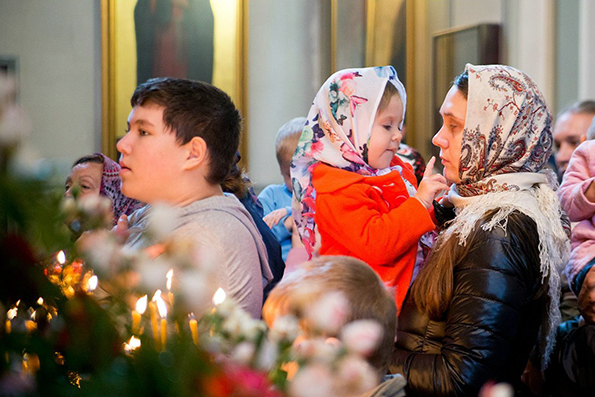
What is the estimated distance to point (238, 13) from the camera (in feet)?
19.9

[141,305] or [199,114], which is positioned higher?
[199,114]

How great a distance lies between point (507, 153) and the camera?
98.3 inches

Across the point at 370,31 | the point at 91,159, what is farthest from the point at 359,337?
the point at 370,31

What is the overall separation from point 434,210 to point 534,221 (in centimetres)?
45

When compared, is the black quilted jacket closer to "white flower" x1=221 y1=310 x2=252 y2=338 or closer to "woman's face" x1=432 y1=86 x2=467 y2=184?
"woman's face" x1=432 y1=86 x2=467 y2=184

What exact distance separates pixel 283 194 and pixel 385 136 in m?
2.13

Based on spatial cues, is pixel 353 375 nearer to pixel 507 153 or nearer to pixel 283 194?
pixel 507 153

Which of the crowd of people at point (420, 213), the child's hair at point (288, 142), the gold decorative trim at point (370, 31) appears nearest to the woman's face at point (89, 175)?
the child's hair at point (288, 142)

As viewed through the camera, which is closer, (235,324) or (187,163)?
(235,324)

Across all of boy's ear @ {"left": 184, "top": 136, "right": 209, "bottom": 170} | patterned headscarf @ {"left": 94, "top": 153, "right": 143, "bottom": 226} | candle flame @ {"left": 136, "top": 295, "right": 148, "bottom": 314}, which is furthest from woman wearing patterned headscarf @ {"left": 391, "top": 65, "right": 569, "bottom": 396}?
patterned headscarf @ {"left": 94, "top": 153, "right": 143, "bottom": 226}

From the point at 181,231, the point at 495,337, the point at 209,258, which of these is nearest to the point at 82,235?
the point at 209,258

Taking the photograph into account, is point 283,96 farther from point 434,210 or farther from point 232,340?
point 232,340

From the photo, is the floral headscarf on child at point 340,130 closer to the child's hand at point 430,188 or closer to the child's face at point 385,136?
the child's face at point 385,136

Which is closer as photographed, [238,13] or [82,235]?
[82,235]
